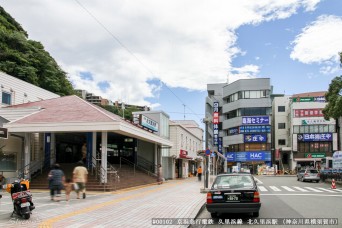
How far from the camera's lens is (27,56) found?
45469mm

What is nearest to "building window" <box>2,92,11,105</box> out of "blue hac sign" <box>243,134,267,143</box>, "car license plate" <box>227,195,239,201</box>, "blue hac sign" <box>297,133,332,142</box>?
"car license plate" <box>227,195,239,201</box>

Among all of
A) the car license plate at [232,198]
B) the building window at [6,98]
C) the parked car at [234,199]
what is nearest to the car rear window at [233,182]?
the parked car at [234,199]

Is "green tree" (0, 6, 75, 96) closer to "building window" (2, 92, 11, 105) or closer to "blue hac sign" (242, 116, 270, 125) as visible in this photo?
"building window" (2, 92, 11, 105)

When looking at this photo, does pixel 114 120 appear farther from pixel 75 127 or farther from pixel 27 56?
pixel 27 56

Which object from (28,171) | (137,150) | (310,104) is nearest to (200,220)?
(28,171)

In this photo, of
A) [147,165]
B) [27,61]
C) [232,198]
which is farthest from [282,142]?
[232,198]

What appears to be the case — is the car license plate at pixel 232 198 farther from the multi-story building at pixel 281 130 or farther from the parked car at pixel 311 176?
the multi-story building at pixel 281 130

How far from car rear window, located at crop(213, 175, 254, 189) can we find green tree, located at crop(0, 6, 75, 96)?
115 feet

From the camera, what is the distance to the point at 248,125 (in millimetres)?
70438

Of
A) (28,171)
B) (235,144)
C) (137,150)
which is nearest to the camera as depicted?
(28,171)

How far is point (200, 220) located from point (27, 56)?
39.3 metres

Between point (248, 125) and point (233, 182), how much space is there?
196 feet

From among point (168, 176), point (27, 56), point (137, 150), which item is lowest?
point (168, 176)

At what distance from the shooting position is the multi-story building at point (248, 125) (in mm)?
69500
